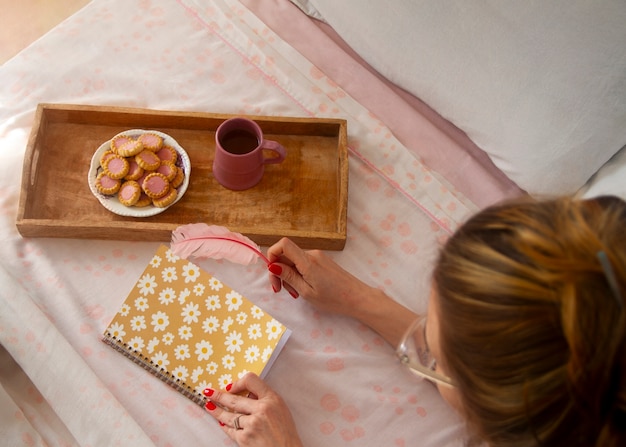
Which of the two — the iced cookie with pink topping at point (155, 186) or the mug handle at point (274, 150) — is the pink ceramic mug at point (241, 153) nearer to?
the mug handle at point (274, 150)

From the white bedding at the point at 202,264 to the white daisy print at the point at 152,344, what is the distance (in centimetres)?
4

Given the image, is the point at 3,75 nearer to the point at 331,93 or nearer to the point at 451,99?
the point at 331,93

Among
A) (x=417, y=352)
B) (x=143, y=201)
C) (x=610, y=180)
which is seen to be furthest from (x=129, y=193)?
(x=610, y=180)

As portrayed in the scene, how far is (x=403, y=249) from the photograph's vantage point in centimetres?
110

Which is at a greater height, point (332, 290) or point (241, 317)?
point (332, 290)

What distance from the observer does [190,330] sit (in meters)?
0.97

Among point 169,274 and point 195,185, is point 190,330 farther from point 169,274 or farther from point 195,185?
point 195,185

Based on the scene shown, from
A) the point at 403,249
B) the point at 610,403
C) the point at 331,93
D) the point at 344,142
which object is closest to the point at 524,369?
the point at 610,403

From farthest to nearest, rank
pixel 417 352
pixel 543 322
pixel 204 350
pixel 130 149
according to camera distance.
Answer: pixel 130 149
pixel 204 350
pixel 417 352
pixel 543 322

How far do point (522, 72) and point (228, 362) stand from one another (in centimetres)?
73

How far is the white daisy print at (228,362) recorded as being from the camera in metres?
0.95

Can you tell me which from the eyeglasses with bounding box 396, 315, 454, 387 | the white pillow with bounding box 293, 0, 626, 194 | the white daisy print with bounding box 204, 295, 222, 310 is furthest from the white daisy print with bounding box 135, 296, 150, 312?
the white pillow with bounding box 293, 0, 626, 194

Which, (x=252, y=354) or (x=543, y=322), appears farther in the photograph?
(x=252, y=354)

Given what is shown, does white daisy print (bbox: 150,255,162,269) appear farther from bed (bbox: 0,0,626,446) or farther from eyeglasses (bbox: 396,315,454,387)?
eyeglasses (bbox: 396,315,454,387)
